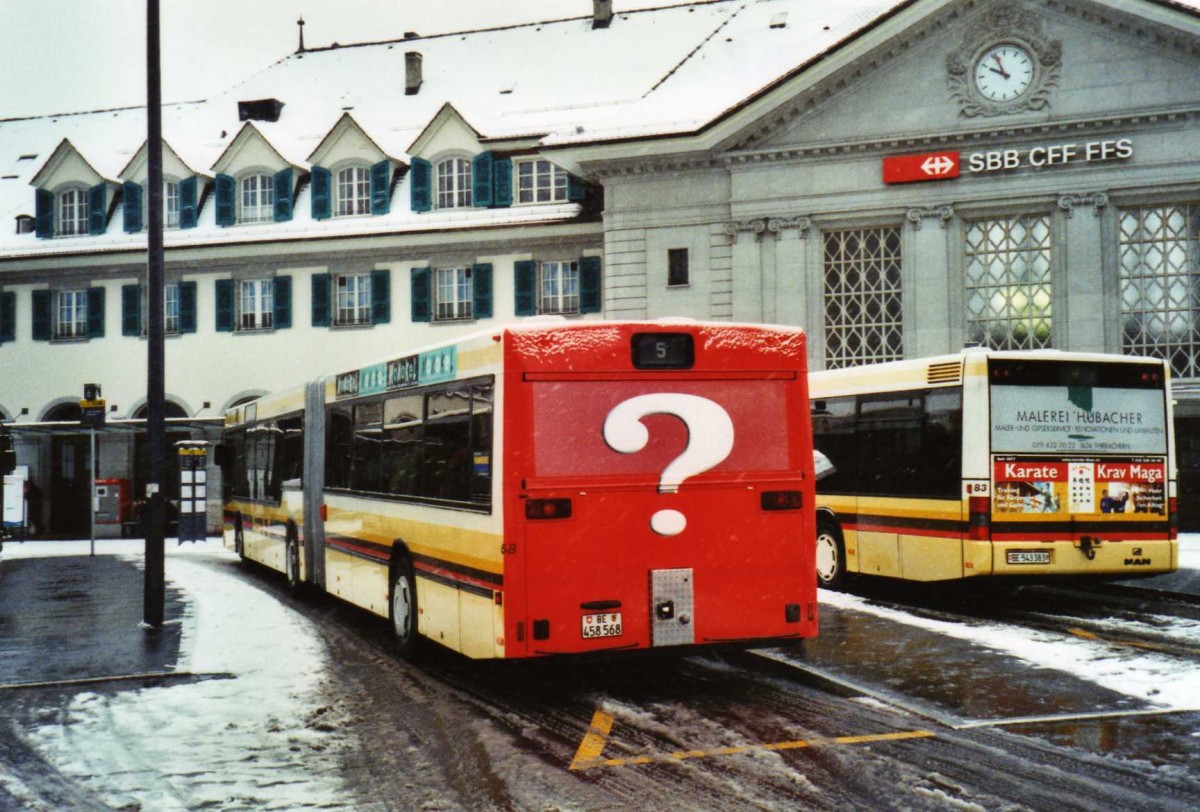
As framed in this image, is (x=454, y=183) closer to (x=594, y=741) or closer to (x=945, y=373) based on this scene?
(x=945, y=373)

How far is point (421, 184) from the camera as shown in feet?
126

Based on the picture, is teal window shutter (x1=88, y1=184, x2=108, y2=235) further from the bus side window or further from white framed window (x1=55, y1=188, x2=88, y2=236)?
the bus side window

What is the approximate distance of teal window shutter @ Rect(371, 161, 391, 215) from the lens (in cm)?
3875

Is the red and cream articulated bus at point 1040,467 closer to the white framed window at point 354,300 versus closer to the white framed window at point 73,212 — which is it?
the white framed window at point 354,300

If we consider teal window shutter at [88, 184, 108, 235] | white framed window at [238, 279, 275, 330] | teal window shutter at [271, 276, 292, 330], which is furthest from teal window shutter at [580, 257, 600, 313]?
teal window shutter at [88, 184, 108, 235]

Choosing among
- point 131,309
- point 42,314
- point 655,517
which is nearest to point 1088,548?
point 655,517


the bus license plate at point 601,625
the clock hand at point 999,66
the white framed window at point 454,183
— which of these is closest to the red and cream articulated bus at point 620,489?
the bus license plate at point 601,625

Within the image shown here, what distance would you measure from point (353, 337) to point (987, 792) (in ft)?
106

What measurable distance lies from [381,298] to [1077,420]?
25552mm

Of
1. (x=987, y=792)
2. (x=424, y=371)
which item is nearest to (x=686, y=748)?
(x=987, y=792)

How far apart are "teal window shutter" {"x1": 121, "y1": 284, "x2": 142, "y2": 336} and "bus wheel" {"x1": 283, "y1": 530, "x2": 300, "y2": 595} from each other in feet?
75.0

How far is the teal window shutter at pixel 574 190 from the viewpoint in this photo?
1464 inches

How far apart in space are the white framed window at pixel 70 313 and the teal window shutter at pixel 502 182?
1258cm

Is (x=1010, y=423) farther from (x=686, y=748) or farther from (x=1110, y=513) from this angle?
(x=686, y=748)
